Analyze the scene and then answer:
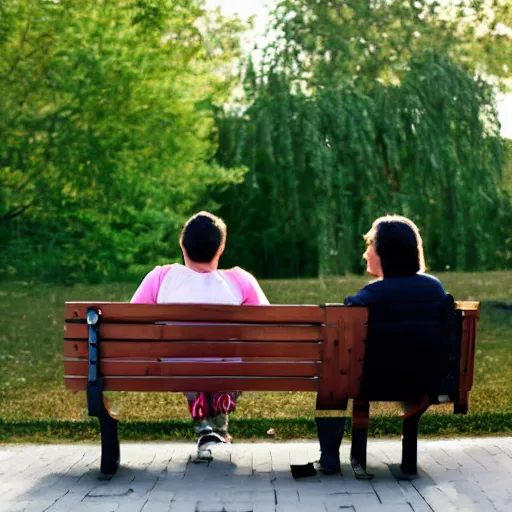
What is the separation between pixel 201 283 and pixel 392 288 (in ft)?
3.49

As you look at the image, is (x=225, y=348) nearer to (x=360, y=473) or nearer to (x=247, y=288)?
(x=247, y=288)

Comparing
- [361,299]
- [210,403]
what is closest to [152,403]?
[210,403]

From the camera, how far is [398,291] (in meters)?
5.36

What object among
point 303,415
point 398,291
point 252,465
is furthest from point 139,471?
point 303,415

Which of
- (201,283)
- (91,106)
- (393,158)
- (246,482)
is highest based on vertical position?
(91,106)

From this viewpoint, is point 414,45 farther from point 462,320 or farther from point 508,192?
point 462,320

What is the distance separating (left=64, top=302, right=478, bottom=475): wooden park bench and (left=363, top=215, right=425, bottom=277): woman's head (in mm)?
294

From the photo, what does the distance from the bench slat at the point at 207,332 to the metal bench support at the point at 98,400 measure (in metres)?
0.05

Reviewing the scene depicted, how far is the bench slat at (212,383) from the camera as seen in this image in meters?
5.41

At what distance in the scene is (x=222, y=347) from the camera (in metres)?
5.40

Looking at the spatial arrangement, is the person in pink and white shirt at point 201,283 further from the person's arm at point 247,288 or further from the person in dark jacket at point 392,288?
the person in dark jacket at point 392,288

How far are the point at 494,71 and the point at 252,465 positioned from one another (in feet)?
57.4

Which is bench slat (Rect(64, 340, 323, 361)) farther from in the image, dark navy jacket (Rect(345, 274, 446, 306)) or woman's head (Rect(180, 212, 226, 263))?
woman's head (Rect(180, 212, 226, 263))

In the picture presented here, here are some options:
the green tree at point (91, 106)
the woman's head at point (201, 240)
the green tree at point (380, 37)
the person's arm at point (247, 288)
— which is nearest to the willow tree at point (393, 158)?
the green tree at point (380, 37)
